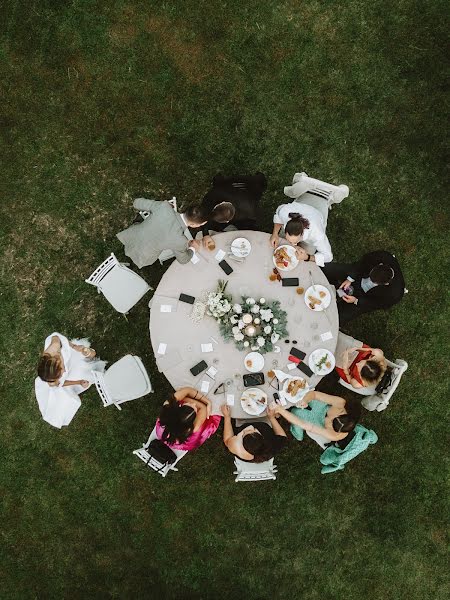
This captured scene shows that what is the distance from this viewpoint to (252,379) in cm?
568

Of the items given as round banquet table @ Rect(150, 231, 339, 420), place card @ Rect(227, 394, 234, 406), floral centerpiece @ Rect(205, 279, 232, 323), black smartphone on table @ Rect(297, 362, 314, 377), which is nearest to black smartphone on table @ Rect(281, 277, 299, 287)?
round banquet table @ Rect(150, 231, 339, 420)

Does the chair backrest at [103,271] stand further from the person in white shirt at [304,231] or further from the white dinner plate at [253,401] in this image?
the white dinner plate at [253,401]

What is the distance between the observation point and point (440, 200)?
6918 mm

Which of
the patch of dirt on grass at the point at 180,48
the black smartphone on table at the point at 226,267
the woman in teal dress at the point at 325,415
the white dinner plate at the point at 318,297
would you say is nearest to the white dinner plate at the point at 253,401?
the woman in teal dress at the point at 325,415

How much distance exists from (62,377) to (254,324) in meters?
2.15

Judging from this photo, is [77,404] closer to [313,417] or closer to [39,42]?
[313,417]

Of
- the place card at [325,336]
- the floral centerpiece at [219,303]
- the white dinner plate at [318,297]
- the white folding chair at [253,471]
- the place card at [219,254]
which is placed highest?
the place card at [219,254]

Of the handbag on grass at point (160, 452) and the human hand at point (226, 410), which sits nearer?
the human hand at point (226, 410)

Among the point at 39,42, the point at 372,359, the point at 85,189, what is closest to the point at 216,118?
the point at 85,189

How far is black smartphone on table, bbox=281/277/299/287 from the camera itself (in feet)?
18.8

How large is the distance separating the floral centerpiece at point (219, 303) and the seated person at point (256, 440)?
101 cm

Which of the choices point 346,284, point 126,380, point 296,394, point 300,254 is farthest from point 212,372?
point 346,284

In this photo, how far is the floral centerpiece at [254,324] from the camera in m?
5.58

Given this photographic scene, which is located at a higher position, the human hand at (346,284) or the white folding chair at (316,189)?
the white folding chair at (316,189)
